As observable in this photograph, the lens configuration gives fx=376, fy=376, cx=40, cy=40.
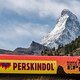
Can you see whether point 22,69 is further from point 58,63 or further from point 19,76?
point 58,63

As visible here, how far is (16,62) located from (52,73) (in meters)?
3.03

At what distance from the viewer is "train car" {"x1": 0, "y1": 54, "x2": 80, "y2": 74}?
98.2ft

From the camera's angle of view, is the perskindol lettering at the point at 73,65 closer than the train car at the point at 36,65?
No

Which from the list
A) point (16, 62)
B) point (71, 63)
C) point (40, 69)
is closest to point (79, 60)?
point (71, 63)

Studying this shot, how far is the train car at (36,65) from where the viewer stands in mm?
29922

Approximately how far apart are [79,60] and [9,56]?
→ 18.7 feet

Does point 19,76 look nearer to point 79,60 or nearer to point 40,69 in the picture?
point 40,69

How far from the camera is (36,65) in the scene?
30.0 metres

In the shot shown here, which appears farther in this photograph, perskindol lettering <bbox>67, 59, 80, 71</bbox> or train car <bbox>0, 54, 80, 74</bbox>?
perskindol lettering <bbox>67, 59, 80, 71</bbox>

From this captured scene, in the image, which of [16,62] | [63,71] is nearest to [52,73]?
[63,71]

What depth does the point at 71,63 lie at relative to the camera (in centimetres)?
3027

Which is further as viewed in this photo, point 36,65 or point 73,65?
point 73,65

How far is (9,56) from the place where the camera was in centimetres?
3005

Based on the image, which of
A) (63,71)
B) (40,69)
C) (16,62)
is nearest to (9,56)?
(16,62)
